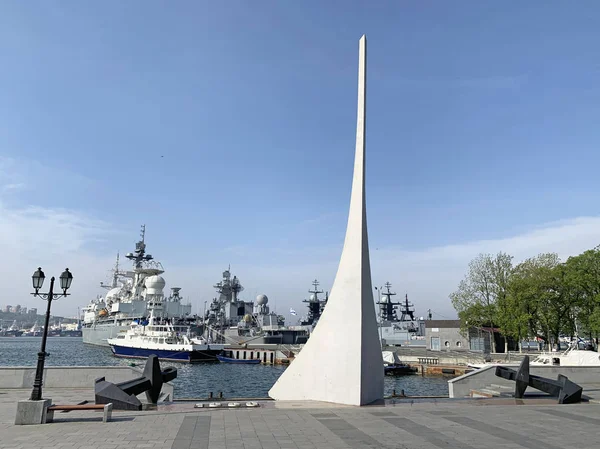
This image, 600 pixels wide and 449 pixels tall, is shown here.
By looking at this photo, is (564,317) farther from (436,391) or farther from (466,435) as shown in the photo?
(466,435)

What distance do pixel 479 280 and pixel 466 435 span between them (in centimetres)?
3214

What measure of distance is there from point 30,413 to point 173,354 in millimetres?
42733

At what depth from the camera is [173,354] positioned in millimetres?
49094

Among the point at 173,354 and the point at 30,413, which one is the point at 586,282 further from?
the point at 173,354

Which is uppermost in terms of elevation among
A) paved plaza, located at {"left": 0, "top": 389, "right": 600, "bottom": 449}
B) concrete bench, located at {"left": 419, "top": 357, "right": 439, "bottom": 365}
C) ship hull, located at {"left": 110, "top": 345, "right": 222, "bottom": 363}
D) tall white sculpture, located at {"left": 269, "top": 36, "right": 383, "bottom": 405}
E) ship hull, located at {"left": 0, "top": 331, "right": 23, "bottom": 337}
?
tall white sculpture, located at {"left": 269, "top": 36, "right": 383, "bottom": 405}

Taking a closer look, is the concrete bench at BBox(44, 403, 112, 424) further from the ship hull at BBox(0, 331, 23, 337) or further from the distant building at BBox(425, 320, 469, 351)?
the ship hull at BBox(0, 331, 23, 337)

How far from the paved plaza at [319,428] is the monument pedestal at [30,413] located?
0.20 meters

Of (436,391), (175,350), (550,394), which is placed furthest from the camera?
(175,350)

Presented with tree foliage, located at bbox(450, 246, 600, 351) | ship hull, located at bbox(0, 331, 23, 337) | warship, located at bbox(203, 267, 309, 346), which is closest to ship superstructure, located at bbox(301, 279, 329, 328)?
warship, located at bbox(203, 267, 309, 346)

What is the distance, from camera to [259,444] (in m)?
7.25

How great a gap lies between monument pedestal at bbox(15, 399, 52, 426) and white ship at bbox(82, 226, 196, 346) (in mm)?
59885

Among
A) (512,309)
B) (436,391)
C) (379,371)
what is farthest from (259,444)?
(512,309)

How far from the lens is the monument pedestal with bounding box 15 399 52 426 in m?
8.75

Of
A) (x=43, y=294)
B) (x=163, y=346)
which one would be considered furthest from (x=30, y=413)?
(x=163, y=346)
